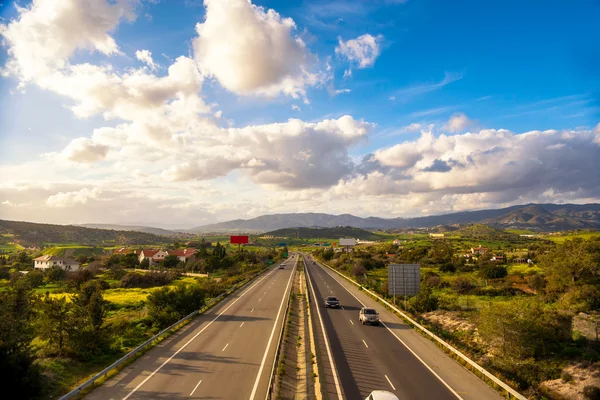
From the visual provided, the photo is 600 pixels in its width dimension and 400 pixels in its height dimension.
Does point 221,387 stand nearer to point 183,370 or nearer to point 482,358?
point 183,370

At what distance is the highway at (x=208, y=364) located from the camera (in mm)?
16578

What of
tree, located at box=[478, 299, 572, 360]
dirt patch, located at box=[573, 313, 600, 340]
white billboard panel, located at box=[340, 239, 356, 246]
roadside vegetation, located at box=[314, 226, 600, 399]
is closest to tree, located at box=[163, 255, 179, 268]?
white billboard panel, located at box=[340, 239, 356, 246]

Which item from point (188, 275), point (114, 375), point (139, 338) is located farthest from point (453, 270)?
point (114, 375)

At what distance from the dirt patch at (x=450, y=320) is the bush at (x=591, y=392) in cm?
1193

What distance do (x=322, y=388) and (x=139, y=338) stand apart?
60.9ft

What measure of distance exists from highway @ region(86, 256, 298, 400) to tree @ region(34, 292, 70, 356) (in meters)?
6.04

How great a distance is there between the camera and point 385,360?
21125 millimetres

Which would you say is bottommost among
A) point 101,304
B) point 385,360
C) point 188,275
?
point 188,275

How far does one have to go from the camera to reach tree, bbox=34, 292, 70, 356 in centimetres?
2302

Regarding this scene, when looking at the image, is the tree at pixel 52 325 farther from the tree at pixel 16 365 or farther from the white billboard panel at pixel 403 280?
the white billboard panel at pixel 403 280

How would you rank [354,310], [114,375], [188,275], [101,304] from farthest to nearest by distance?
[188,275]
[354,310]
[101,304]
[114,375]

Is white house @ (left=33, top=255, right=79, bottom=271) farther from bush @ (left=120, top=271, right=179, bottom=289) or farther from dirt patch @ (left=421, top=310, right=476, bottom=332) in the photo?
dirt patch @ (left=421, top=310, right=476, bottom=332)

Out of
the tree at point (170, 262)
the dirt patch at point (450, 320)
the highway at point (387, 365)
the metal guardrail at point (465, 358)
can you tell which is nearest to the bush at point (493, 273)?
the dirt patch at point (450, 320)

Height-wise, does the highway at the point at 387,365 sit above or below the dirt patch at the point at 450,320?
above
